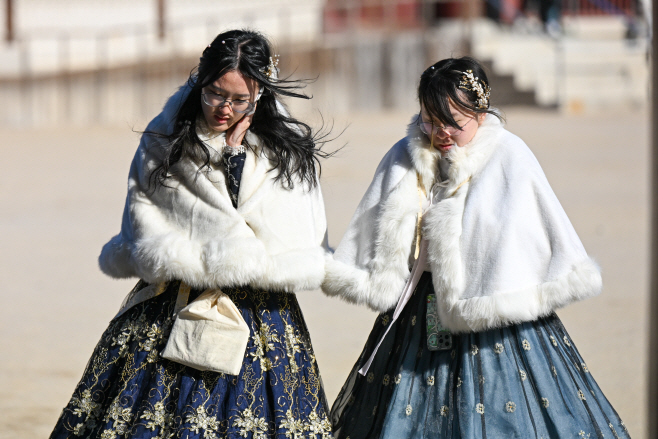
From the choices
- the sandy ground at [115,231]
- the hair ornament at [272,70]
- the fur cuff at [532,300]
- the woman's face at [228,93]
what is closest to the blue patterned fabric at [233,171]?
the woman's face at [228,93]

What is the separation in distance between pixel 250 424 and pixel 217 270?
21.4 inches

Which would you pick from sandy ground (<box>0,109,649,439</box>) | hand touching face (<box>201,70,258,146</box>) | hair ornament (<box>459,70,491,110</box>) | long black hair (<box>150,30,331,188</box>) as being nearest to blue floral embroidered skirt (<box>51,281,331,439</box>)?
long black hair (<box>150,30,331,188</box>)

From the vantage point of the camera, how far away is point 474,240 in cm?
315

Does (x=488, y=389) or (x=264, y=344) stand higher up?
(x=264, y=344)

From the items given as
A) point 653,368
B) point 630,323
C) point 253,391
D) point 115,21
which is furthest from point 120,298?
point 115,21

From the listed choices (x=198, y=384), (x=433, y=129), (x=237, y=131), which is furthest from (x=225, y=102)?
(x=198, y=384)

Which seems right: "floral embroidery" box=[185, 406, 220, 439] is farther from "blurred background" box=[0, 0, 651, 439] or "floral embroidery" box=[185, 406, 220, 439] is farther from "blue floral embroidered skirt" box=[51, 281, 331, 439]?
"blurred background" box=[0, 0, 651, 439]

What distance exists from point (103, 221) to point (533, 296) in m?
7.98

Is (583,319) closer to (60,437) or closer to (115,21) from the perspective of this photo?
(60,437)

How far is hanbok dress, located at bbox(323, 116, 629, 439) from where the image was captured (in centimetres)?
307

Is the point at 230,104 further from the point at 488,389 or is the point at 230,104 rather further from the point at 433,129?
the point at 488,389

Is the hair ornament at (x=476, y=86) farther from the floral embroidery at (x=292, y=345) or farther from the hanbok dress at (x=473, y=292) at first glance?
the floral embroidery at (x=292, y=345)

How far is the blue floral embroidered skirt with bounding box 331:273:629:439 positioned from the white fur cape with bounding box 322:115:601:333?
14cm

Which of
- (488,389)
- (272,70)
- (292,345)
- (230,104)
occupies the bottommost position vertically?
(488,389)
